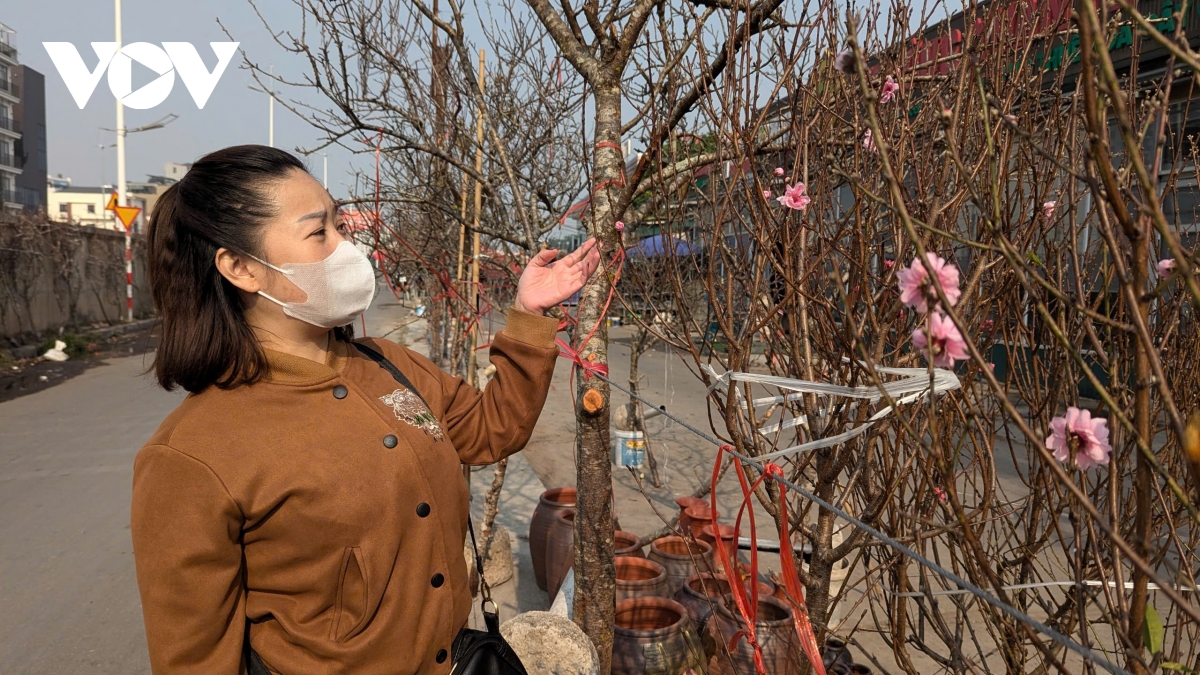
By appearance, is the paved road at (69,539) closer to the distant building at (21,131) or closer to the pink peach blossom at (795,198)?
the pink peach blossom at (795,198)

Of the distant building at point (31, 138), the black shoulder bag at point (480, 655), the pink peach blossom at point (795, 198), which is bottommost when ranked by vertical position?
the black shoulder bag at point (480, 655)

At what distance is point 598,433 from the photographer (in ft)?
9.26

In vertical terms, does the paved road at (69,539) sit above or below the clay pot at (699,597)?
below

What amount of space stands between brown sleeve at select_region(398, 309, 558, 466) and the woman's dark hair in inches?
20.6

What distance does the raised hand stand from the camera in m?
2.04

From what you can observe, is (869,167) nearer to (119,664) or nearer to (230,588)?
(230,588)

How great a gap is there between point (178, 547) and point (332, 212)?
2.57 ft

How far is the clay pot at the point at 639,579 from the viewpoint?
3.69 m

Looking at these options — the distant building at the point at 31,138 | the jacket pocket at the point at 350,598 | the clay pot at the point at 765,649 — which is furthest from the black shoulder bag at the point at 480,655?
the distant building at the point at 31,138

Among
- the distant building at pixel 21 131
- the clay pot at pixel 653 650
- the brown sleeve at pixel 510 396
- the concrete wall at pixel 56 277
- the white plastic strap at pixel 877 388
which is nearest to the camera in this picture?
the white plastic strap at pixel 877 388

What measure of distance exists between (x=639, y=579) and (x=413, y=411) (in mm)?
2452

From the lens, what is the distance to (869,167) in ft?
7.22

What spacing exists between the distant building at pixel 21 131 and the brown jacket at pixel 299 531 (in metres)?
55.9

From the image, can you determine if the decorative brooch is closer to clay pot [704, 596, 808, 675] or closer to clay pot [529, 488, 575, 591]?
clay pot [704, 596, 808, 675]
